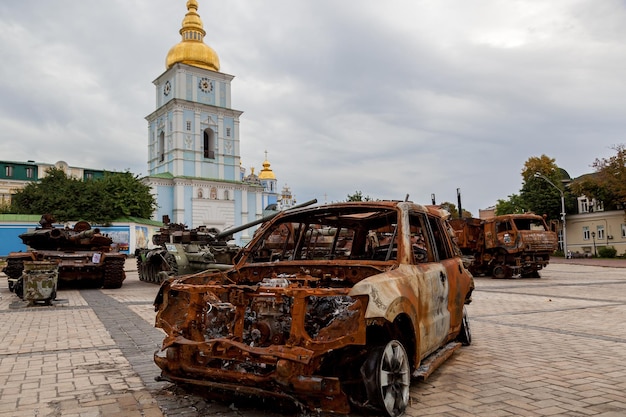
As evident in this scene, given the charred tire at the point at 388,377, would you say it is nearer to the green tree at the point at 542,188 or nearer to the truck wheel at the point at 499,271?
the truck wheel at the point at 499,271

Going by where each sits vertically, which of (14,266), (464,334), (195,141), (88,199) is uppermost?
(195,141)

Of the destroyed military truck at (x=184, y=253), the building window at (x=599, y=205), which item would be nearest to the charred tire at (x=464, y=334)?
the destroyed military truck at (x=184, y=253)

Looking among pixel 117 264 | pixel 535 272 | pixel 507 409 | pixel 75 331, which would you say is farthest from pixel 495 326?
pixel 535 272

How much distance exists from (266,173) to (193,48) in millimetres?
30818

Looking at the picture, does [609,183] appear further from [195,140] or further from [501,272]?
[195,140]

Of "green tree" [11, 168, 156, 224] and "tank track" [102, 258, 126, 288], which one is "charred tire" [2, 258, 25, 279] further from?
"green tree" [11, 168, 156, 224]

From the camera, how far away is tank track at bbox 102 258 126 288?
50.6 feet

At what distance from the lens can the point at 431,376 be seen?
4.81 metres

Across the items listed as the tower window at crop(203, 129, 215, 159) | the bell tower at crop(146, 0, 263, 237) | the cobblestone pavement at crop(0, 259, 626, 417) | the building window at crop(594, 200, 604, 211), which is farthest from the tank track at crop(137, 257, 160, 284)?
the building window at crop(594, 200, 604, 211)

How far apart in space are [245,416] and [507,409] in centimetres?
187

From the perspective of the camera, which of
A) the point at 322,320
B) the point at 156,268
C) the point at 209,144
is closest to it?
the point at 322,320

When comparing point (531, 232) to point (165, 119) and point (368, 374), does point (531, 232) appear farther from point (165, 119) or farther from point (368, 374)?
point (165, 119)

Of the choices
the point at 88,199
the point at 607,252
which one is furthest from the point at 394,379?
the point at 607,252

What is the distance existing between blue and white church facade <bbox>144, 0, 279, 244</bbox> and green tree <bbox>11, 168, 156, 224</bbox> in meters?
7.53
